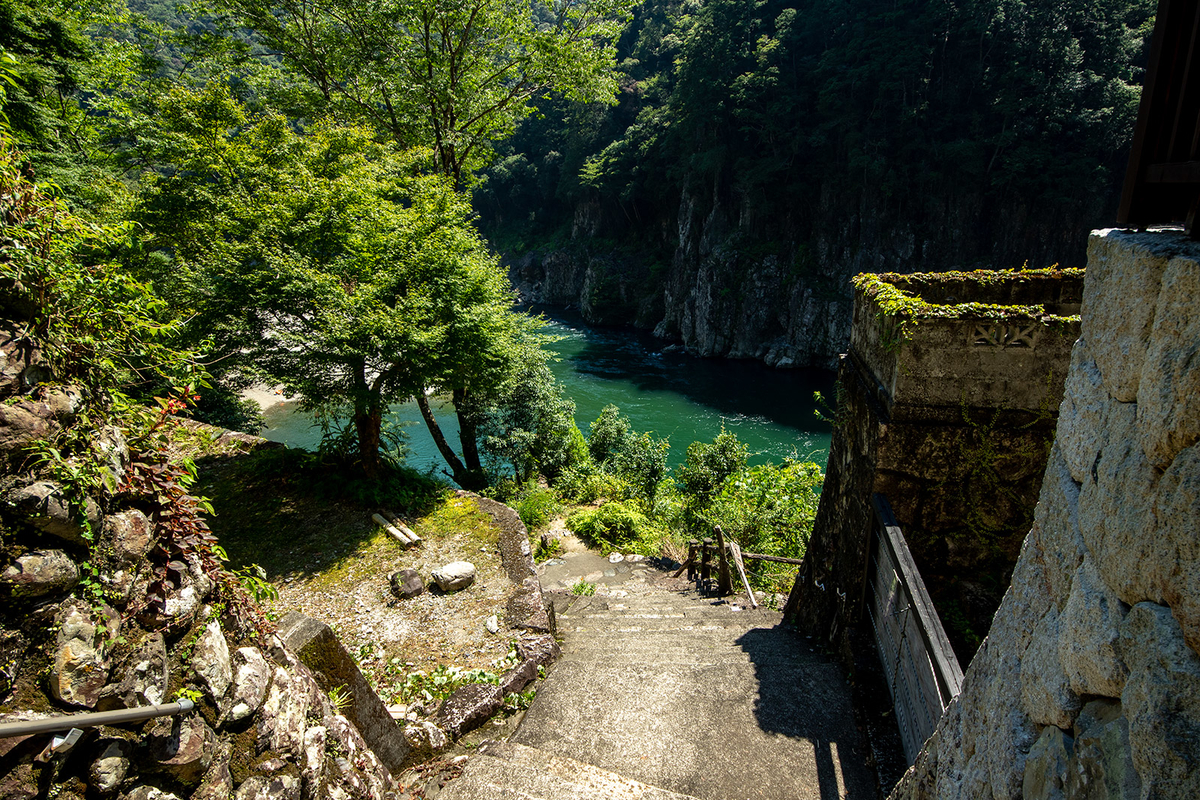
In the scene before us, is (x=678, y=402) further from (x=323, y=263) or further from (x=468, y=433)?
(x=323, y=263)

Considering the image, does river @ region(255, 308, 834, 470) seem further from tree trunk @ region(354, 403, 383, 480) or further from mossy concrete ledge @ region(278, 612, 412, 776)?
mossy concrete ledge @ region(278, 612, 412, 776)

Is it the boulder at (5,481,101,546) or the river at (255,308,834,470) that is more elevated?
the boulder at (5,481,101,546)

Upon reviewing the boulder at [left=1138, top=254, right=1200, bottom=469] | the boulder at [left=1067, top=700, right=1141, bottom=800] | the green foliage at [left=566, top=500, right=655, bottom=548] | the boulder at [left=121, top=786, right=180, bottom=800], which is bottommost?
the green foliage at [left=566, top=500, right=655, bottom=548]

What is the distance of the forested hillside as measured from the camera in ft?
80.3

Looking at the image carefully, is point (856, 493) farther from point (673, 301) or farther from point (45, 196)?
point (673, 301)

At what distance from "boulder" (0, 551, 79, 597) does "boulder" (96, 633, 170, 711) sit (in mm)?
345

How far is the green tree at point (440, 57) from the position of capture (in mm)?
12078

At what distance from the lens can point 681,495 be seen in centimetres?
1513

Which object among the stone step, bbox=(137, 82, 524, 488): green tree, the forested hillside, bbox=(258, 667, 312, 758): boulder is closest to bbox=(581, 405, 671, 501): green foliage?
bbox=(137, 82, 524, 488): green tree

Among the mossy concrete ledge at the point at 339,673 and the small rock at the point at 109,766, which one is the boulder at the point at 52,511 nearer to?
the small rock at the point at 109,766

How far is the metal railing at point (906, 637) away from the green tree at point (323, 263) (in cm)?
653

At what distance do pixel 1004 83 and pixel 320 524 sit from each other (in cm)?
3165

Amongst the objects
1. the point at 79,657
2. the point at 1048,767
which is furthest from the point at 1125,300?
the point at 79,657

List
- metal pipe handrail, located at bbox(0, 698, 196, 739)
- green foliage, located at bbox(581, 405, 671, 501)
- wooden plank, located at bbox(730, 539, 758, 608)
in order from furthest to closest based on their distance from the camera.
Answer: green foliage, located at bbox(581, 405, 671, 501) → wooden plank, located at bbox(730, 539, 758, 608) → metal pipe handrail, located at bbox(0, 698, 196, 739)
